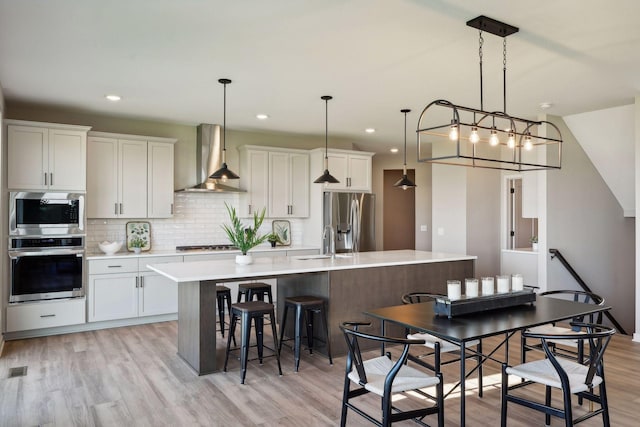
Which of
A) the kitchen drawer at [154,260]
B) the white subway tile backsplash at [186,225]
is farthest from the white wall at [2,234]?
the kitchen drawer at [154,260]

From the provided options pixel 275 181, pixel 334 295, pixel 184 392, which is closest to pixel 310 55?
pixel 334 295

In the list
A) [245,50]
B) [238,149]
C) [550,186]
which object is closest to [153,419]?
[245,50]

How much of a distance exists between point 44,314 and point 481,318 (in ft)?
15.1

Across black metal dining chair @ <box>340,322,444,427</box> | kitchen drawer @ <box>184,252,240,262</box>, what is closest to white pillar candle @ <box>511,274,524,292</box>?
black metal dining chair @ <box>340,322,444,427</box>

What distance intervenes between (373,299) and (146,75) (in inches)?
119

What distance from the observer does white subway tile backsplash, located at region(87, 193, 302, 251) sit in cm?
601

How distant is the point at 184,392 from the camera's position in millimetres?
3482

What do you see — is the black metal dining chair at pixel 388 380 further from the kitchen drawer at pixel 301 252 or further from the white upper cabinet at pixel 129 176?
the white upper cabinet at pixel 129 176

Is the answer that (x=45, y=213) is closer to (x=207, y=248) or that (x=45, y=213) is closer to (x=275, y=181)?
(x=207, y=248)

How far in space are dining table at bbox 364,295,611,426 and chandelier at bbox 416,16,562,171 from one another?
98 centimetres

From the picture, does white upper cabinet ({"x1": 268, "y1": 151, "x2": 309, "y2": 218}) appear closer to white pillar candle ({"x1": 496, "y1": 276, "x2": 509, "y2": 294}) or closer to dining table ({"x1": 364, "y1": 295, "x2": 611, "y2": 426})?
dining table ({"x1": 364, "y1": 295, "x2": 611, "y2": 426})

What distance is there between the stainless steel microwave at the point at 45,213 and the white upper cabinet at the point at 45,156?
3.9 inches

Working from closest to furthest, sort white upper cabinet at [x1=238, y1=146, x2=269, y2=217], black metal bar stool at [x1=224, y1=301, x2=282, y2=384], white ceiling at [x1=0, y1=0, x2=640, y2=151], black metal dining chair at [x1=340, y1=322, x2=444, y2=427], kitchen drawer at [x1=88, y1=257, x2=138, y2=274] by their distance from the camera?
black metal dining chair at [x1=340, y1=322, x2=444, y2=427] → white ceiling at [x1=0, y1=0, x2=640, y2=151] → black metal bar stool at [x1=224, y1=301, x2=282, y2=384] → kitchen drawer at [x1=88, y1=257, x2=138, y2=274] → white upper cabinet at [x1=238, y1=146, x2=269, y2=217]

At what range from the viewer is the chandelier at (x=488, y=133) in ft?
9.68
